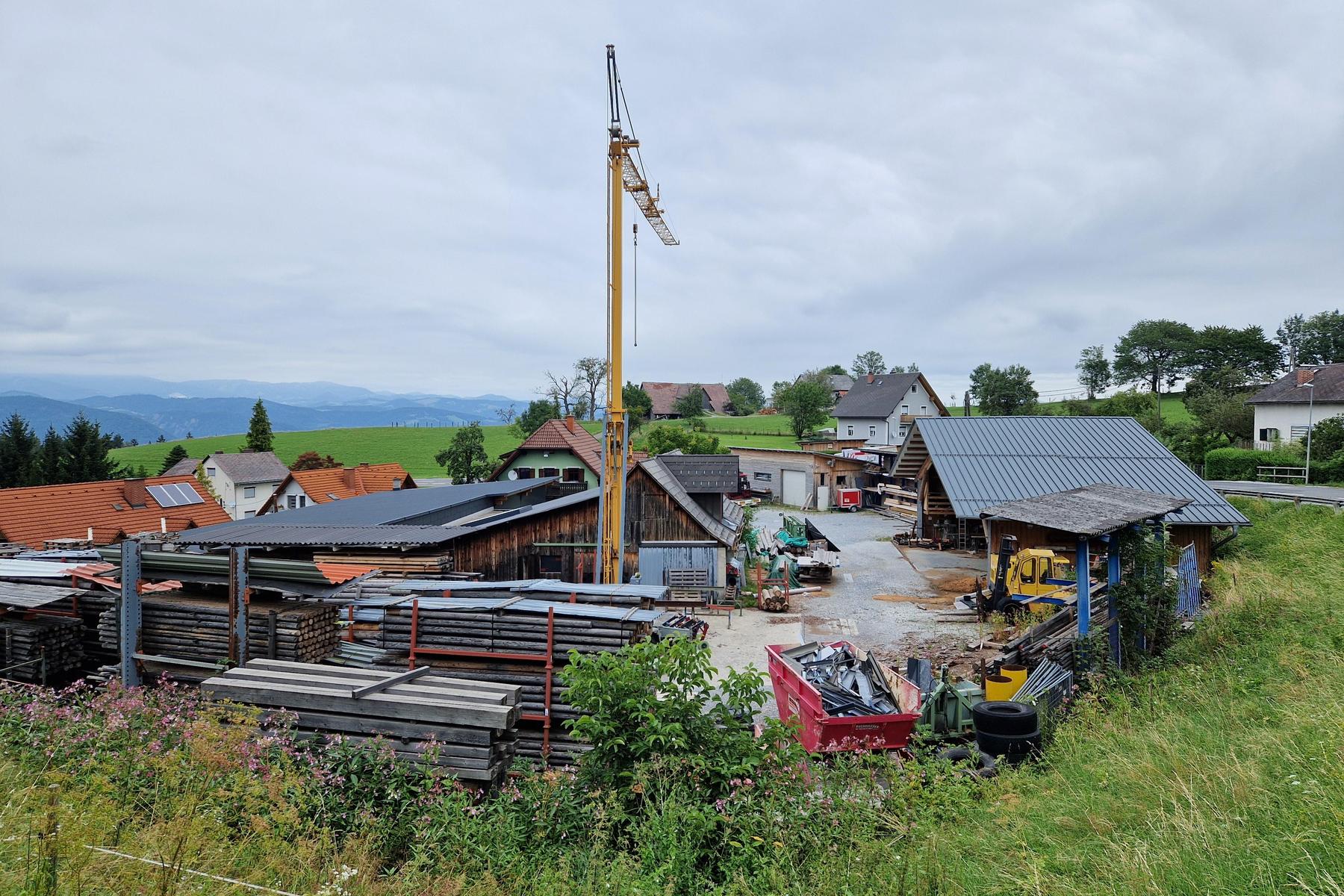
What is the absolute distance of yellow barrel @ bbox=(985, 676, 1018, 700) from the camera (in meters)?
10.3

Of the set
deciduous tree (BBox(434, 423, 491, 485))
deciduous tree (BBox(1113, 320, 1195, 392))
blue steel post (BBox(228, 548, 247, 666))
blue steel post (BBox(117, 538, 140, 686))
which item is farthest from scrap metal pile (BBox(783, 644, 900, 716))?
deciduous tree (BBox(1113, 320, 1195, 392))

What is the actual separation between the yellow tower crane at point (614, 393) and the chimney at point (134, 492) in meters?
25.7

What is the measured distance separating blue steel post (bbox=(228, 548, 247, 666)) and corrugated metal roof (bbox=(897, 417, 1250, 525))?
18.4 m

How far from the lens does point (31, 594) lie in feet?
37.9

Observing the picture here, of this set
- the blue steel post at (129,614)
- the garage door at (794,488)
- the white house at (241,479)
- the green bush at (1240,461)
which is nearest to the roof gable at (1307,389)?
the green bush at (1240,461)

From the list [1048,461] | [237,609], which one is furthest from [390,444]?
[237,609]

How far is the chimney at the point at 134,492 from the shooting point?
31406 mm

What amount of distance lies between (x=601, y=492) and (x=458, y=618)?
875 centimetres

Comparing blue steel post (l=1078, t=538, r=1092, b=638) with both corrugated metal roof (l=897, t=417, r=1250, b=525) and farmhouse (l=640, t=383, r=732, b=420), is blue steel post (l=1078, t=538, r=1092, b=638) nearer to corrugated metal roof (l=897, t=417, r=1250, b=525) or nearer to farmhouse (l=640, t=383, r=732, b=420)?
corrugated metal roof (l=897, t=417, r=1250, b=525)

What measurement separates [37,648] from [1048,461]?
1078 inches

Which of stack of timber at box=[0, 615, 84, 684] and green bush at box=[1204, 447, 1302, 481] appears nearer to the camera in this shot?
stack of timber at box=[0, 615, 84, 684]

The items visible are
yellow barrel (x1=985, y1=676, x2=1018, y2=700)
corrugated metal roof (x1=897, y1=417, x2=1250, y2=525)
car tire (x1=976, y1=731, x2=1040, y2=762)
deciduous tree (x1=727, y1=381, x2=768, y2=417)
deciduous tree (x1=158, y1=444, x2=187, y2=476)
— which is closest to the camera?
car tire (x1=976, y1=731, x2=1040, y2=762)

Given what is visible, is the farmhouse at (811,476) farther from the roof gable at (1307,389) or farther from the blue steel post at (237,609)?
the blue steel post at (237,609)

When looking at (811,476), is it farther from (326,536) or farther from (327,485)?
(327,485)
